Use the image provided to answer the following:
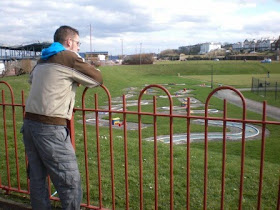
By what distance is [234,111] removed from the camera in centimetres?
1916

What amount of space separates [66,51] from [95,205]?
209 centimetres

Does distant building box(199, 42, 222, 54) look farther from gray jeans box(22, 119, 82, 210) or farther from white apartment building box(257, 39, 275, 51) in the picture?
gray jeans box(22, 119, 82, 210)

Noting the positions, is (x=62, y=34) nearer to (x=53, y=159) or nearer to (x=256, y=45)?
(x=53, y=159)

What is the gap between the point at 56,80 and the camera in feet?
8.32

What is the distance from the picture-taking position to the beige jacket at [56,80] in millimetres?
2521

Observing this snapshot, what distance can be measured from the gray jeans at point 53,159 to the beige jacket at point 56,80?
0.15 m

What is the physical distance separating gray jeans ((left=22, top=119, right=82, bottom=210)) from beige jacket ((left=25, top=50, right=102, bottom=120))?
0.15 meters

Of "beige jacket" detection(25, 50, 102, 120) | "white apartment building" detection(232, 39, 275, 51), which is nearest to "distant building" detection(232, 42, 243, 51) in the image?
"white apartment building" detection(232, 39, 275, 51)

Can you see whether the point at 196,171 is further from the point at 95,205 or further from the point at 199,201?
the point at 95,205

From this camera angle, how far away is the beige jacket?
252 centimetres

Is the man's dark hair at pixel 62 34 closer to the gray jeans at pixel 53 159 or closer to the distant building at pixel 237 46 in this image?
the gray jeans at pixel 53 159

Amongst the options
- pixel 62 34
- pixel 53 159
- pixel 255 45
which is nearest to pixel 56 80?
pixel 62 34

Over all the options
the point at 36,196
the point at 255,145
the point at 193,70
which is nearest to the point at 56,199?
the point at 36,196

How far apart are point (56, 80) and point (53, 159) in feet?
2.32
